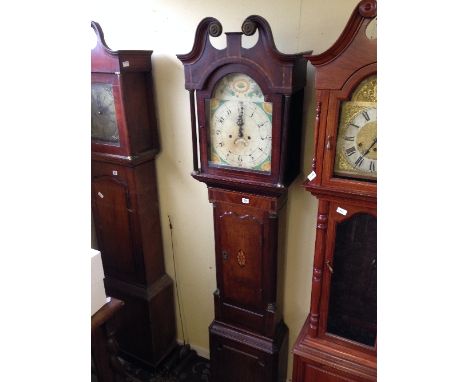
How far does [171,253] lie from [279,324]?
696mm

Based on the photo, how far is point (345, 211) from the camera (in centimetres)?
117

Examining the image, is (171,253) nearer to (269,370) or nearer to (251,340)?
(251,340)

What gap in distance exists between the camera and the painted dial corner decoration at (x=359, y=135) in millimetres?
1035

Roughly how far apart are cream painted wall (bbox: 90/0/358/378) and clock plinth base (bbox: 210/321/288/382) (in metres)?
0.13

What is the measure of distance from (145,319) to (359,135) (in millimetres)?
1478

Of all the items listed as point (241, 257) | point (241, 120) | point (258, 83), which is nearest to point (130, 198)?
point (241, 257)

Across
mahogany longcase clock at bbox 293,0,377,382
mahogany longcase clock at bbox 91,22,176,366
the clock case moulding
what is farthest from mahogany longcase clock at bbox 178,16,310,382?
mahogany longcase clock at bbox 91,22,176,366

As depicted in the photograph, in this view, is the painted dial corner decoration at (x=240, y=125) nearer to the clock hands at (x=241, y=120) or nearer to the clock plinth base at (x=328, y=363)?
the clock hands at (x=241, y=120)

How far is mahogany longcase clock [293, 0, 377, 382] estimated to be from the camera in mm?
1021

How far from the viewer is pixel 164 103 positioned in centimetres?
168

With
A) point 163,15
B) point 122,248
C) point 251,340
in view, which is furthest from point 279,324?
point 163,15

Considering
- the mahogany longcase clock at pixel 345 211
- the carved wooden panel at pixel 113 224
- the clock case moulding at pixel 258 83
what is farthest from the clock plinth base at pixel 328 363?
the carved wooden panel at pixel 113 224

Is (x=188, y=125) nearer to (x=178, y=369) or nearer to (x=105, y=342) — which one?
(x=105, y=342)

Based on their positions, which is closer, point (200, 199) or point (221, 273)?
point (221, 273)
